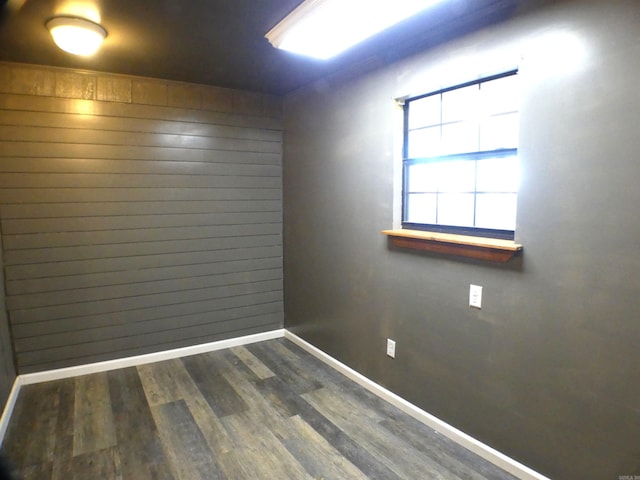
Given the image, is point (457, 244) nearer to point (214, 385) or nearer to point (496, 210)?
point (496, 210)

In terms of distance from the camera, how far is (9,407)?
2.63 meters

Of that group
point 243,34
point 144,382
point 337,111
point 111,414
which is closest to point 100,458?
point 111,414

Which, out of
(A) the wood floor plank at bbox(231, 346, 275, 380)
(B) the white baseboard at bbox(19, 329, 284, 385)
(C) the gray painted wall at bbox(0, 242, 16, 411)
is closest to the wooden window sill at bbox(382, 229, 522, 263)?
(A) the wood floor plank at bbox(231, 346, 275, 380)

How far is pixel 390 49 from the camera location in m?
2.59

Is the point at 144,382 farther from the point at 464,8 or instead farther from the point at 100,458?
the point at 464,8

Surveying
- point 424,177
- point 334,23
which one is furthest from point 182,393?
point 334,23

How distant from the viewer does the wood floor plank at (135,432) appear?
2.12 m

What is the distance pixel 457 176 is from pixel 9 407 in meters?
3.24

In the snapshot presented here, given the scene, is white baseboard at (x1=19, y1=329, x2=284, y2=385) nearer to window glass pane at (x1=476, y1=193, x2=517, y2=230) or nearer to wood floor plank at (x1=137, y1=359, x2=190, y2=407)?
wood floor plank at (x1=137, y1=359, x2=190, y2=407)

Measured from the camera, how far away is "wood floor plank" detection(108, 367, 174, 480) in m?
2.12

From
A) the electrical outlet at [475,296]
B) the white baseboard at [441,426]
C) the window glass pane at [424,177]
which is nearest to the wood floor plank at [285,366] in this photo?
the white baseboard at [441,426]

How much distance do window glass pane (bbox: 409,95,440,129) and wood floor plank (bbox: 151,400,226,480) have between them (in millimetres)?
2351

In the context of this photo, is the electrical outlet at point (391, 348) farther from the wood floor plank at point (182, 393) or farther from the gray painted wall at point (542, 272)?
the wood floor plank at point (182, 393)

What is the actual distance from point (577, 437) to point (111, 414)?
2.70 m
